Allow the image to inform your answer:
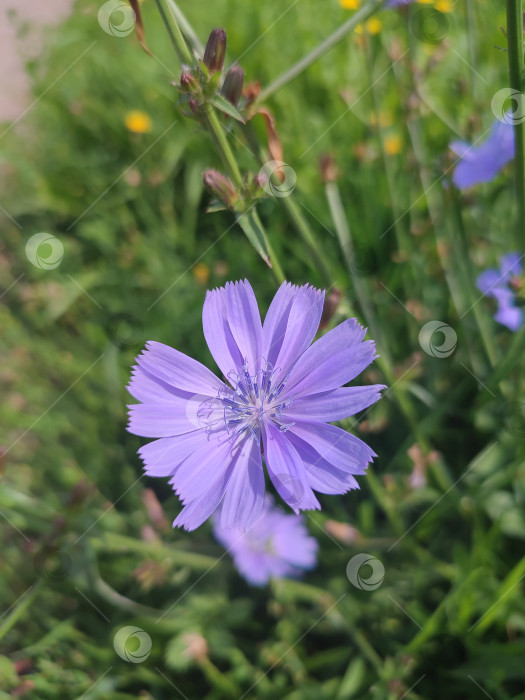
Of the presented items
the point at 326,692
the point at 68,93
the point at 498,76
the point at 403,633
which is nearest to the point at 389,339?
the point at 403,633

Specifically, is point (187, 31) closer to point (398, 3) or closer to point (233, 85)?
point (233, 85)

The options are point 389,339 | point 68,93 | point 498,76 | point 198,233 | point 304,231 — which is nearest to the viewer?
point 304,231

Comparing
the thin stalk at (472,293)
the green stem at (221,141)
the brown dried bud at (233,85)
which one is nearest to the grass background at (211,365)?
the thin stalk at (472,293)

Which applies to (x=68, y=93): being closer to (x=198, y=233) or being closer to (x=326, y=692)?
(x=198, y=233)

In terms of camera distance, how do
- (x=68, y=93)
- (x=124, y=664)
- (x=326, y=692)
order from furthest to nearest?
(x=68, y=93)
(x=124, y=664)
(x=326, y=692)

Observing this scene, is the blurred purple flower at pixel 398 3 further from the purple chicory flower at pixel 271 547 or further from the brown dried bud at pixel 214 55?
the purple chicory flower at pixel 271 547

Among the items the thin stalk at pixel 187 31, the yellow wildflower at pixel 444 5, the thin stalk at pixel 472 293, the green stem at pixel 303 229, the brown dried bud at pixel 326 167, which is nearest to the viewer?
the thin stalk at pixel 187 31
